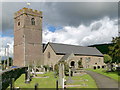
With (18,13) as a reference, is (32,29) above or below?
below

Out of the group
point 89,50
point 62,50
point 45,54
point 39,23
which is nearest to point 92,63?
point 89,50

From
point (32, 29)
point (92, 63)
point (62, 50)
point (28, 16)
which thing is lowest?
point (92, 63)

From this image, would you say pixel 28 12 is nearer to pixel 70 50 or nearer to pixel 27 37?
pixel 27 37

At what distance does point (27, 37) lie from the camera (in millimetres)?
42812

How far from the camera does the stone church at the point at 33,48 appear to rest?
139ft

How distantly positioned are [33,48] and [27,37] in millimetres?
3455

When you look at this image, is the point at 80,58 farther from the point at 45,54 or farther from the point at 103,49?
the point at 103,49

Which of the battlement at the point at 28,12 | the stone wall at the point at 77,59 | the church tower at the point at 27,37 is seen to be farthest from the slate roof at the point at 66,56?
the battlement at the point at 28,12

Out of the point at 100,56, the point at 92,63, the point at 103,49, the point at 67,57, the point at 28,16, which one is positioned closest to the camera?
the point at 67,57

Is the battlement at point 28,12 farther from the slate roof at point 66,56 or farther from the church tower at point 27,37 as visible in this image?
the slate roof at point 66,56

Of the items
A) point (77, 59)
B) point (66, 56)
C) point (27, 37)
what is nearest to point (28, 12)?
point (27, 37)

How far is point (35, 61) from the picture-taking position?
43844 mm

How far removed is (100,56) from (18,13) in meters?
30.1

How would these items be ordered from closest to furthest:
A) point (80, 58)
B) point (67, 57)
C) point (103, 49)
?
point (67, 57)
point (80, 58)
point (103, 49)
